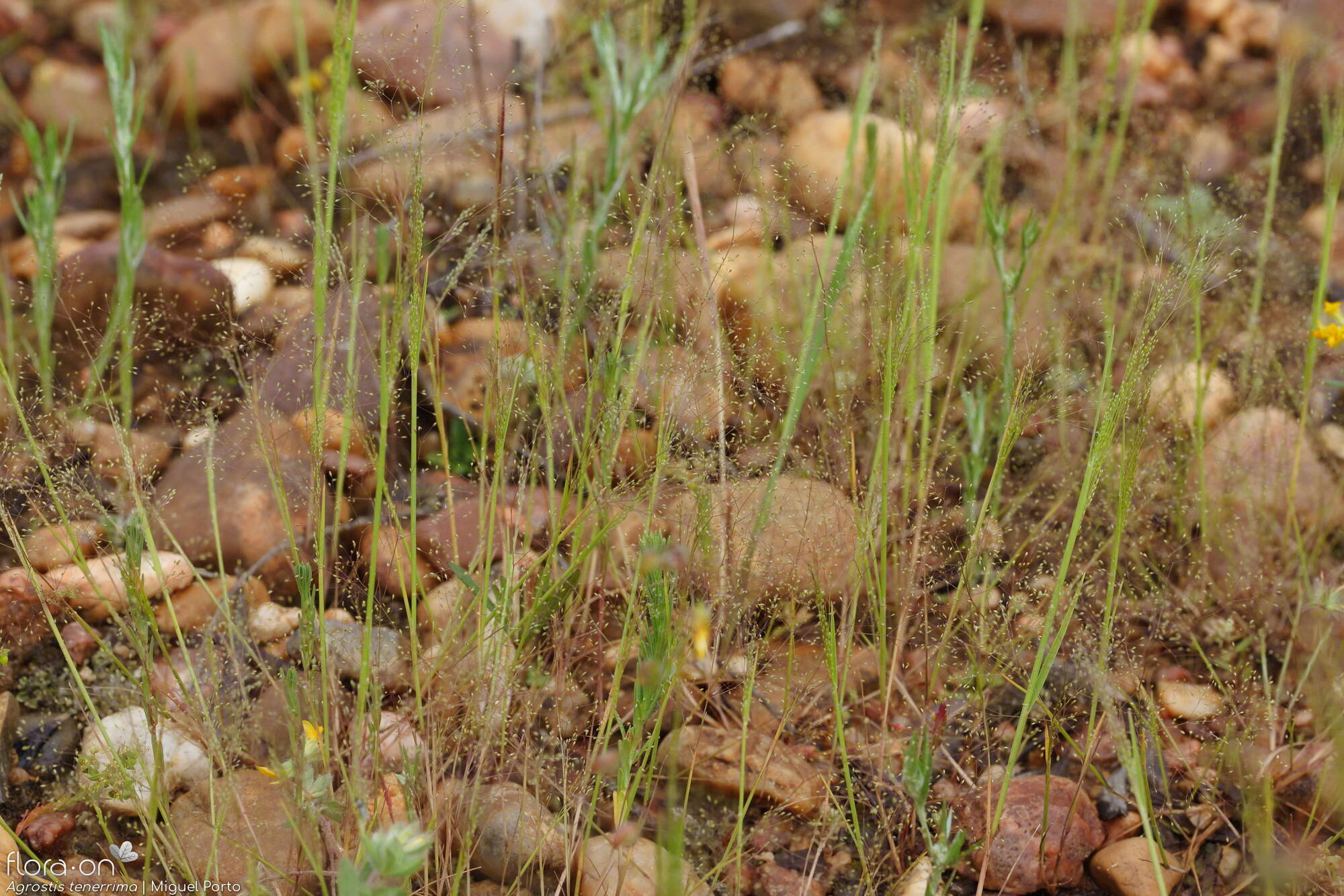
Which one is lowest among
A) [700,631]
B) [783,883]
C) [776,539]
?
[783,883]

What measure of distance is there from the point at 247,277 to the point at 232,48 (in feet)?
3.74

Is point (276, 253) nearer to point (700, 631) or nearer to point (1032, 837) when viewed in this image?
point (700, 631)

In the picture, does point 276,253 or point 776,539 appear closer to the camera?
point 776,539

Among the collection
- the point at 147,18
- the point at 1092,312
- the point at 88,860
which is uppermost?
the point at 147,18

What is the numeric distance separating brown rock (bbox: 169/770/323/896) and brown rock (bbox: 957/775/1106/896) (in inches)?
27.3

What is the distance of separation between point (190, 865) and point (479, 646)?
383 millimetres

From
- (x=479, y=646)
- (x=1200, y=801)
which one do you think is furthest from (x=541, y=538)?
(x=1200, y=801)

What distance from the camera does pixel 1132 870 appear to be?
1.15m

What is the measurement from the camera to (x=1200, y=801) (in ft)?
4.07

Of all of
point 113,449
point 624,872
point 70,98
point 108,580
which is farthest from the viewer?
point 70,98

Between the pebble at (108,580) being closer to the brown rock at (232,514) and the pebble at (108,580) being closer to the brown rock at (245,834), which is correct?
the brown rock at (232,514)

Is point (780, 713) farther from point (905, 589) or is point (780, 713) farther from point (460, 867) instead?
point (460, 867)

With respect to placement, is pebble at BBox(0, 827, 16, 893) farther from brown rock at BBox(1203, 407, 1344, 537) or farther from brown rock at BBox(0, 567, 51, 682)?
brown rock at BBox(1203, 407, 1344, 537)

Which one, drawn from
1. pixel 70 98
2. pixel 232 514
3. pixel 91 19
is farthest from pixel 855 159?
pixel 91 19
